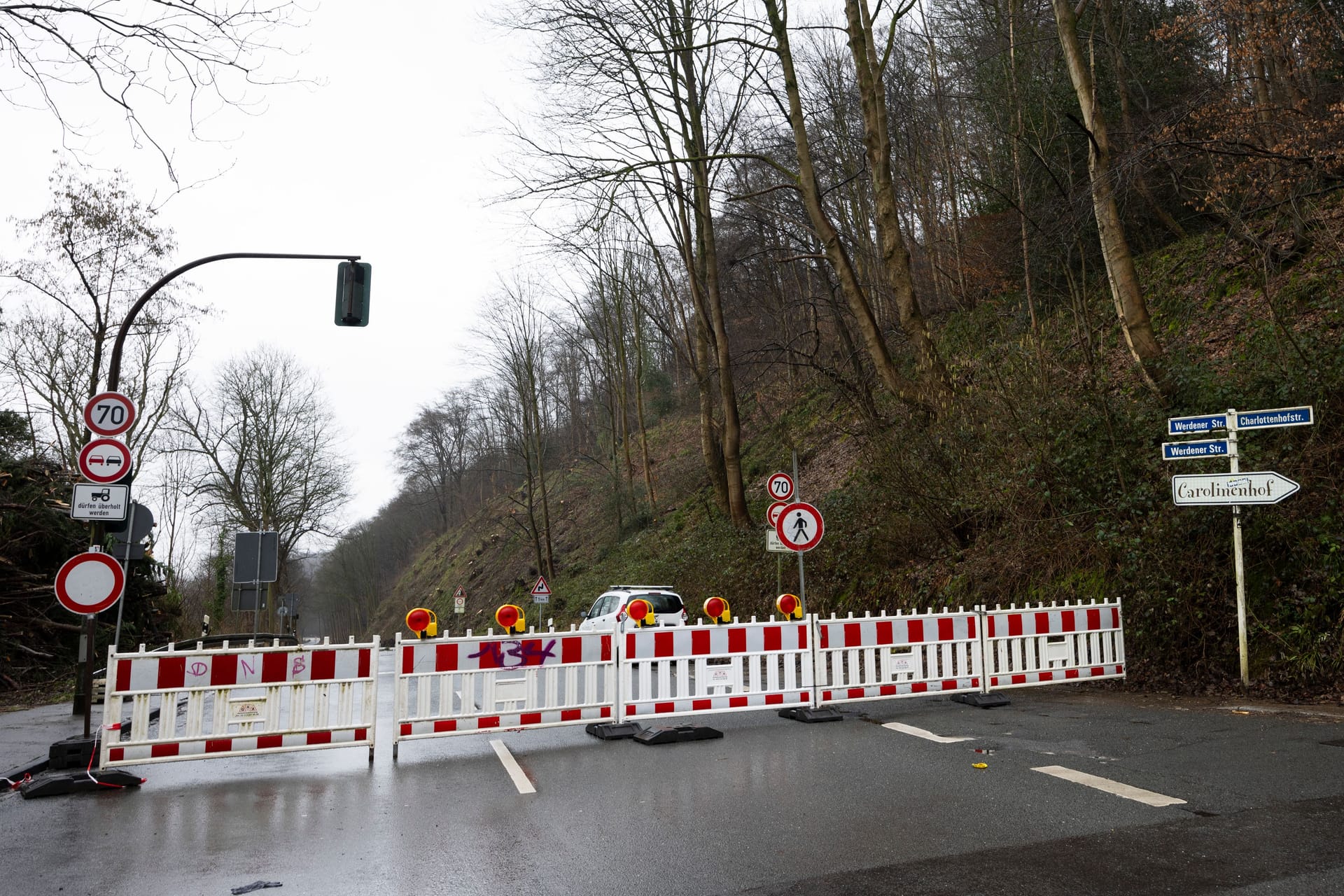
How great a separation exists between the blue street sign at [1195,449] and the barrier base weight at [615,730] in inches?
280

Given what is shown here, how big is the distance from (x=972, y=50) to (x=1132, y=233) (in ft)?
25.9

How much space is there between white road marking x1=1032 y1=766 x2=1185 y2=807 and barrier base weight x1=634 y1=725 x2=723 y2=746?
3341 millimetres

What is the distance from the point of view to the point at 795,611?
1255 cm

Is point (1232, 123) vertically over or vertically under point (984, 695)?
over

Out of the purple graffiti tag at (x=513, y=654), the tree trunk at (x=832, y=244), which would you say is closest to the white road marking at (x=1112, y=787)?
the purple graffiti tag at (x=513, y=654)

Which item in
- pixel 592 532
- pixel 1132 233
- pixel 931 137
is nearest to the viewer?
pixel 1132 233

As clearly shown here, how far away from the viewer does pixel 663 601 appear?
725 inches

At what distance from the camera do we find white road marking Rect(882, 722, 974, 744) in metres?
8.61

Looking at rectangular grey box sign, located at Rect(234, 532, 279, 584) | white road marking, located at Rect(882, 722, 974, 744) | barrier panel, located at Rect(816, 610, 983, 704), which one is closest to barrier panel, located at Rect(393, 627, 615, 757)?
barrier panel, located at Rect(816, 610, 983, 704)

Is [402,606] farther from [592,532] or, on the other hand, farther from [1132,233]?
[1132,233]

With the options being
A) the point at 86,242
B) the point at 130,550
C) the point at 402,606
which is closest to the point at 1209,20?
the point at 130,550

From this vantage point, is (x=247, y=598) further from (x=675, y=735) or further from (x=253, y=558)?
(x=675, y=735)

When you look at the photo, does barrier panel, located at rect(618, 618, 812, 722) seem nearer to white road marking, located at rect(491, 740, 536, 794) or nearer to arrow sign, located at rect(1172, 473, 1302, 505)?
white road marking, located at rect(491, 740, 536, 794)

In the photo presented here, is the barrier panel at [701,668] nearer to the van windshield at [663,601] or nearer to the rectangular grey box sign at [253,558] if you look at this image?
the van windshield at [663,601]
